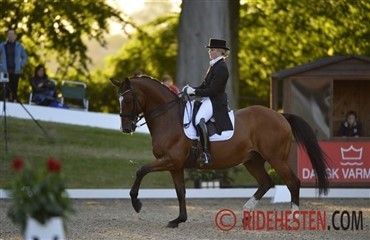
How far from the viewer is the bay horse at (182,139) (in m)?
12.9

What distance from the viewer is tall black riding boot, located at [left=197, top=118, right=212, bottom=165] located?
1297cm

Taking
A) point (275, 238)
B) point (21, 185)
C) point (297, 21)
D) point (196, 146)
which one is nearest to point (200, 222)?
point (196, 146)

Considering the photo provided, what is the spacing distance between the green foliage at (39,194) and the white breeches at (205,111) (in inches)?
233

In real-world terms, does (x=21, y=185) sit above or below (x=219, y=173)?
above

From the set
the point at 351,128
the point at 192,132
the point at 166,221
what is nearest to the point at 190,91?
the point at 192,132

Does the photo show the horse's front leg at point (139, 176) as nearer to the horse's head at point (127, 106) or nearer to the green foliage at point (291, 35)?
the horse's head at point (127, 106)

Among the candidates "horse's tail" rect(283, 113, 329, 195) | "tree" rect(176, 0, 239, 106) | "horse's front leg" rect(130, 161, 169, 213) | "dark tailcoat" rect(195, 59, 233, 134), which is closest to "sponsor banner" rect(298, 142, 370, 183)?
"horse's tail" rect(283, 113, 329, 195)

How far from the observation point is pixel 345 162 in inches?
705

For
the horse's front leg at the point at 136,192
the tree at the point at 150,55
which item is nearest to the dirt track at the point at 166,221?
the horse's front leg at the point at 136,192

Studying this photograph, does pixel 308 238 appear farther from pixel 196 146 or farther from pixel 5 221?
pixel 5 221

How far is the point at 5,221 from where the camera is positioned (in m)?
13.8

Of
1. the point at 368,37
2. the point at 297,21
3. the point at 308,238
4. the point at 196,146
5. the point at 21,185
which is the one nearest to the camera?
the point at 21,185

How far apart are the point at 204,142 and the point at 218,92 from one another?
2.17ft

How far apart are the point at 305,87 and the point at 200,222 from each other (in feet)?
19.0
